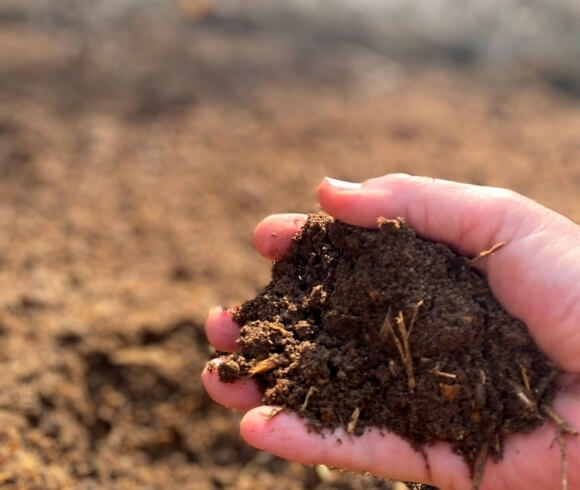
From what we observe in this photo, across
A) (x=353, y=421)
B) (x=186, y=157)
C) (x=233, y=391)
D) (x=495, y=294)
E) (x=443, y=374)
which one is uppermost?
(x=495, y=294)

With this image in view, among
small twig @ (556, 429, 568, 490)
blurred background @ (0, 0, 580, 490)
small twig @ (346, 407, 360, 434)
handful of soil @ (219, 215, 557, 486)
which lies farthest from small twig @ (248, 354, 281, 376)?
blurred background @ (0, 0, 580, 490)

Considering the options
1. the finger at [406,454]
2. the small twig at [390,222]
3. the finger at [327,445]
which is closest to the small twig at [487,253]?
the small twig at [390,222]

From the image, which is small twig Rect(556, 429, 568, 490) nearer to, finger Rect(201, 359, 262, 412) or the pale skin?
the pale skin

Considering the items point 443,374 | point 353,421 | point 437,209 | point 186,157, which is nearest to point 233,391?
point 353,421

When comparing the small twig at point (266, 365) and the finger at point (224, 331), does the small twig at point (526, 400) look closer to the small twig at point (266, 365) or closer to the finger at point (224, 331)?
the small twig at point (266, 365)

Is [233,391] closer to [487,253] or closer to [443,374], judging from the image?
[443,374]
